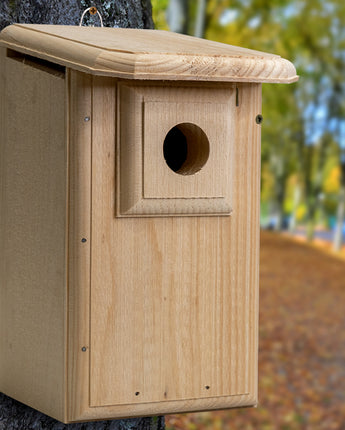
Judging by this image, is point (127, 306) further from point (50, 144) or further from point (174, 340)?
point (50, 144)

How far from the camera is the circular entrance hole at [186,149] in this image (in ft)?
6.08

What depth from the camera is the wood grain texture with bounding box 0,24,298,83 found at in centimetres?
164

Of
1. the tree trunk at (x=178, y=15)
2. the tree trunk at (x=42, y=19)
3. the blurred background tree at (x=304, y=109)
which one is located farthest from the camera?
the blurred background tree at (x=304, y=109)

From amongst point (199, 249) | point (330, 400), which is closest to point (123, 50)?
point (199, 249)

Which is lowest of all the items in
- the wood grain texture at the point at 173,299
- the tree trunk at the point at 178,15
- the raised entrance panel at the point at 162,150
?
the wood grain texture at the point at 173,299

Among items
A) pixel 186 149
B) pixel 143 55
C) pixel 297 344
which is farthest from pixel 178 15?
pixel 143 55

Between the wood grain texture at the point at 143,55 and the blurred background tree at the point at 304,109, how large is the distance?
9901 millimetres

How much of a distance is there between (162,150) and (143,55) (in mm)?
237

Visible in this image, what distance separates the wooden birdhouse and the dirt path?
4844mm

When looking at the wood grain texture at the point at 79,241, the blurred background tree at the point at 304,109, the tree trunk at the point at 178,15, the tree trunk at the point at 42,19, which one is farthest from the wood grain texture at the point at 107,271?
the blurred background tree at the point at 304,109

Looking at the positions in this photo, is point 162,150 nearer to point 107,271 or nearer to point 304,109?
point 107,271

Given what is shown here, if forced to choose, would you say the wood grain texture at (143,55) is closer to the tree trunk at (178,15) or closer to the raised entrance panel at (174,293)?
the raised entrance panel at (174,293)

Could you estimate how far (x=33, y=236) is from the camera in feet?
6.24

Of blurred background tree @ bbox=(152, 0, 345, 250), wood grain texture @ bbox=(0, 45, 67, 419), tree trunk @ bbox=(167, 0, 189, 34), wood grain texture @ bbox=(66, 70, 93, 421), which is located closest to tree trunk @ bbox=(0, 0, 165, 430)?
wood grain texture @ bbox=(0, 45, 67, 419)
